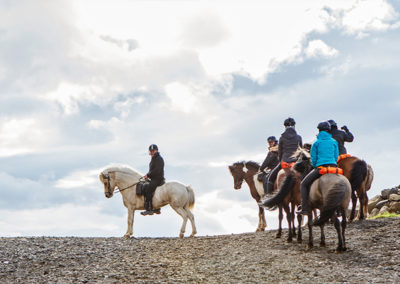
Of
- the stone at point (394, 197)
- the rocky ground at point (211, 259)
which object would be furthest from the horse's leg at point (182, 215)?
the stone at point (394, 197)

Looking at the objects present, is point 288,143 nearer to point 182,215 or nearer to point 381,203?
point 182,215

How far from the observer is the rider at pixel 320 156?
1395 cm

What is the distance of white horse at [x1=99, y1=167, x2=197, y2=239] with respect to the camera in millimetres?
20250

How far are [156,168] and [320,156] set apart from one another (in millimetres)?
8144

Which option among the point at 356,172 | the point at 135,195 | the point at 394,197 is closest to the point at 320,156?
the point at 356,172

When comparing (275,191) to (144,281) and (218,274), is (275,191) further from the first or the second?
(144,281)

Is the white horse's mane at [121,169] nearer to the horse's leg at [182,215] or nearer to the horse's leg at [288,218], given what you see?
the horse's leg at [182,215]

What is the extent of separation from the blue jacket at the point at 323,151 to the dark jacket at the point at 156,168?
25.8 feet

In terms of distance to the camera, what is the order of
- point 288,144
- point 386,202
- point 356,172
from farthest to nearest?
point 386,202
point 356,172
point 288,144

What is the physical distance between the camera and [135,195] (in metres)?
20.9

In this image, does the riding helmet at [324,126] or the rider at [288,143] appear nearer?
the riding helmet at [324,126]

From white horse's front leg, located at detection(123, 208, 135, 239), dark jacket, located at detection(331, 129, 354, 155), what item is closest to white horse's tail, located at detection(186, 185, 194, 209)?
white horse's front leg, located at detection(123, 208, 135, 239)

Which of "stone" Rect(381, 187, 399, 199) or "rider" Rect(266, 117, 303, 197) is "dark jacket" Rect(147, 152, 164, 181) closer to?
"rider" Rect(266, 117, 303, 197)

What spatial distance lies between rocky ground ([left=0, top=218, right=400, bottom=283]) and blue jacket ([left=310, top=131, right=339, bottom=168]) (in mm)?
2354
